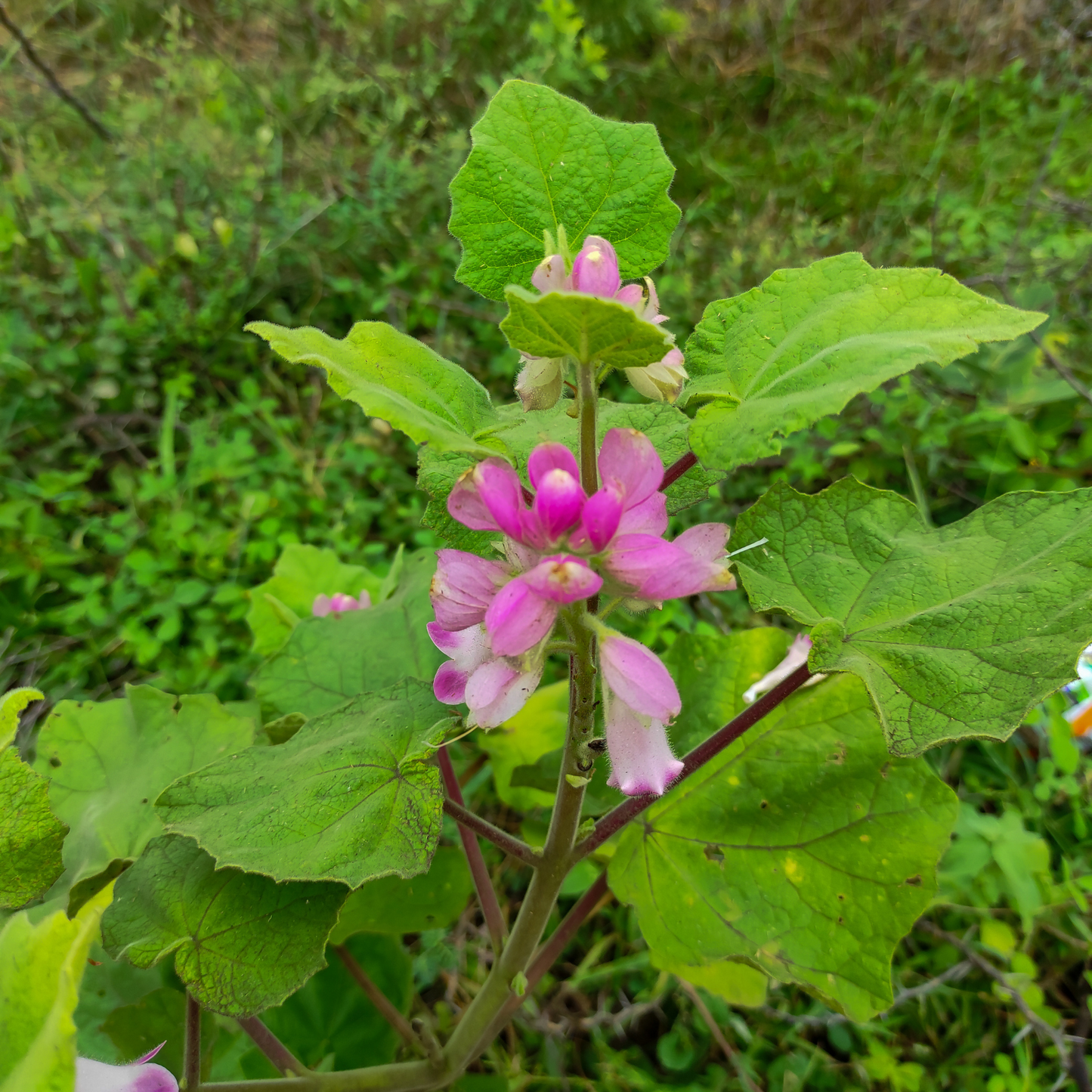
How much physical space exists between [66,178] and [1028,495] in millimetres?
3090

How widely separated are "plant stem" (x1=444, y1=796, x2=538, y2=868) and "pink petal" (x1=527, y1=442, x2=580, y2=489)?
0.31 meters

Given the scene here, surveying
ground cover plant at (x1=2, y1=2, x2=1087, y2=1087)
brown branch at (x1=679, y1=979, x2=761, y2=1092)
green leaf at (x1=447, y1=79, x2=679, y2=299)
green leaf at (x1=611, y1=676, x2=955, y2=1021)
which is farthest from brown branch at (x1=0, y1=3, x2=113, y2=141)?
brown branch at (x1=679, y1=979, x2=761, y2=1092)

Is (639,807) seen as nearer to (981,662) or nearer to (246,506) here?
(981,662)

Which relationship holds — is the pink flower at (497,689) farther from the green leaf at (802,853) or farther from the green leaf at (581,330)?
the green leaf at (802,853)

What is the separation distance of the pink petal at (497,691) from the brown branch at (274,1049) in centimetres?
49

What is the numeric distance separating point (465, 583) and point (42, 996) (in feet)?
1.14

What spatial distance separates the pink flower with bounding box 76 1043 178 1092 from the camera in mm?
565

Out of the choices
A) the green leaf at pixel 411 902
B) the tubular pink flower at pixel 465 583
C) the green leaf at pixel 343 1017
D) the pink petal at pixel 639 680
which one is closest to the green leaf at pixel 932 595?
the pink petal at pixel 639 680

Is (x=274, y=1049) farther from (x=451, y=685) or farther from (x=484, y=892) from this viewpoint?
(x=451, y=685)

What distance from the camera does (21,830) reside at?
0.67m

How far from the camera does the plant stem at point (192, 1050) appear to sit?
2.33 feet

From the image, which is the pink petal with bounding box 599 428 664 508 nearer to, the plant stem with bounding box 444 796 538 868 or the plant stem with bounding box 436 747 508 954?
the plant stem with bounding box 444 796 538 868

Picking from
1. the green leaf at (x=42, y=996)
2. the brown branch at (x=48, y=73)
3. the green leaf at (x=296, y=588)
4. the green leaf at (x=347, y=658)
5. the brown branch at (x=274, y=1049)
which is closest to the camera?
the green leaf at (x=42, y=996)

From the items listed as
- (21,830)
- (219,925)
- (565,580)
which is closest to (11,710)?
(21,830)
